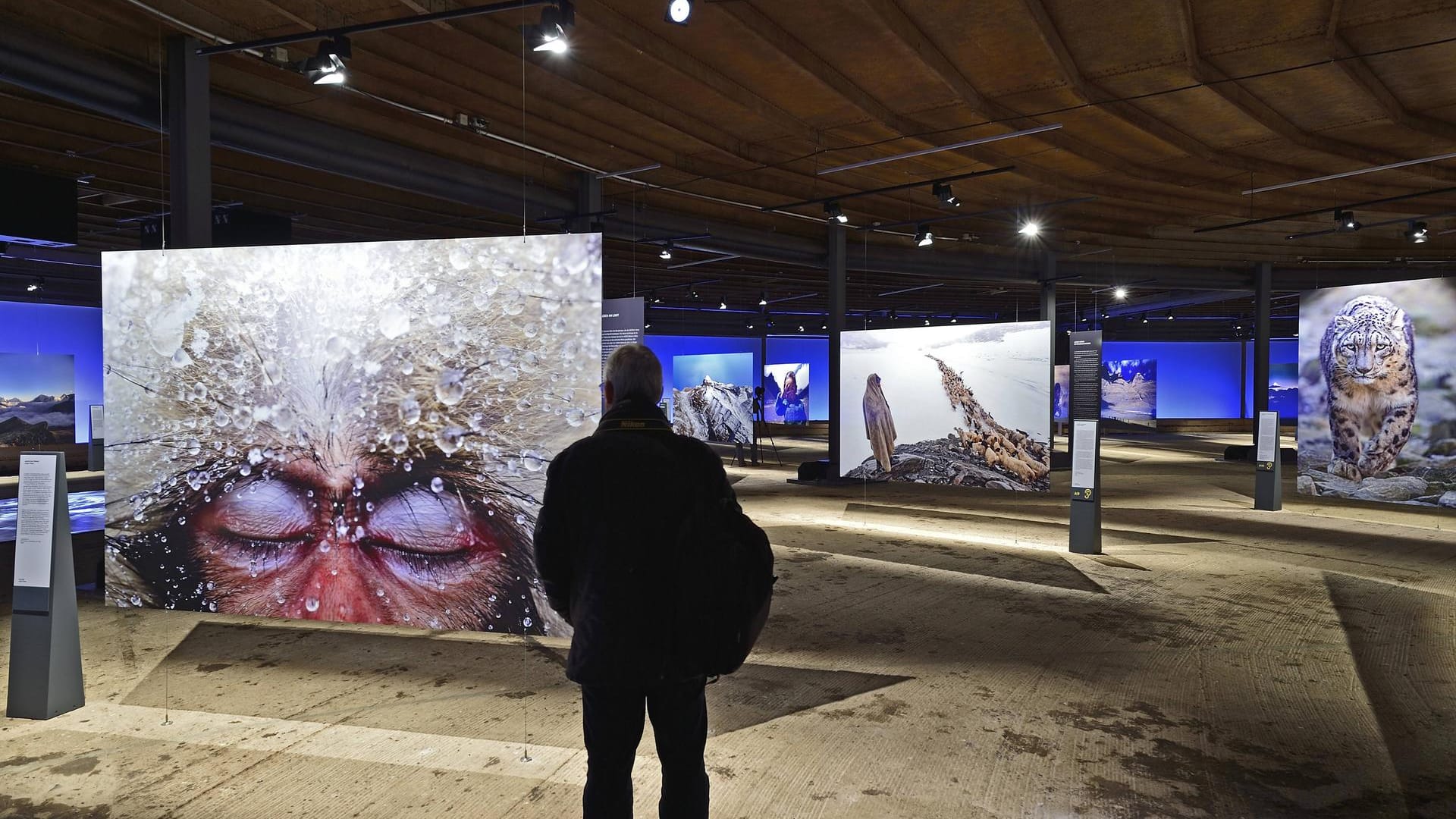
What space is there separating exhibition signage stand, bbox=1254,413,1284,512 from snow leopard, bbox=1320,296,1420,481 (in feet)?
5.25

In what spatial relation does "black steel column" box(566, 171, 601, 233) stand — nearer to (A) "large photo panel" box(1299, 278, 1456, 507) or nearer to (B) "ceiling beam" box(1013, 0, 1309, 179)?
(B) "ceiling beam" box(1013, 0, 1309, 179)

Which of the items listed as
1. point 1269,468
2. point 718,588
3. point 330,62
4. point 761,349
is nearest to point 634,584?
point 718,588

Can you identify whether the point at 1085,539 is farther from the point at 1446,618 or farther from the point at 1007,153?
the point at 1007,153

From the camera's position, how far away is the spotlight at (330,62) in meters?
5.67

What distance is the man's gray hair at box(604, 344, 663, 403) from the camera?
7.73 feet

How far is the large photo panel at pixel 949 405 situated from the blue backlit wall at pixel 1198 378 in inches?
900

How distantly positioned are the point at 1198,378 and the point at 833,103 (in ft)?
90.8

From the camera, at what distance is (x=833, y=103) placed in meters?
7.86

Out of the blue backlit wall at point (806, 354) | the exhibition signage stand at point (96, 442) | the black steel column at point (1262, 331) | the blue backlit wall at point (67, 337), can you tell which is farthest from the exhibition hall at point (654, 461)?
the blue backlit wall at point (806, 354)

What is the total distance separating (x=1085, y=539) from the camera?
324 inches

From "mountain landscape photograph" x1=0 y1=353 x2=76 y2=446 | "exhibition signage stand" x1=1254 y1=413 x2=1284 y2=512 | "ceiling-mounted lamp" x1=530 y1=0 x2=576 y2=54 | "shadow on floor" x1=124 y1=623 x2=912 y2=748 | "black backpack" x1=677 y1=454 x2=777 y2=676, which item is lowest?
"shadow on floor" x1=124 y1=623 x2=912 y2=748

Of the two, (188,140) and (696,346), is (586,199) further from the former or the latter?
(696,346)

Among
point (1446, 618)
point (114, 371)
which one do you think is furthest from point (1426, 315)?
point (114, 371)

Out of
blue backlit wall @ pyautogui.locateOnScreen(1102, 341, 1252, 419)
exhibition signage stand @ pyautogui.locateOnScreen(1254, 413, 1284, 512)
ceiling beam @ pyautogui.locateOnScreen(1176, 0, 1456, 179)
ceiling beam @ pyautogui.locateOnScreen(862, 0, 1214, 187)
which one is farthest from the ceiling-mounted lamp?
blue backlit wall @ pyautogui.locateOnScreen(1102, 341, 1252, 419)
